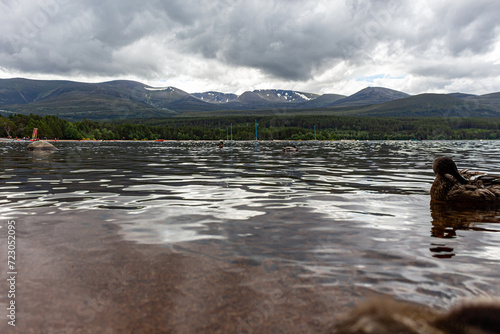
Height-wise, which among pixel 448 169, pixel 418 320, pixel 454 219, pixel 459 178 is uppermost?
pixel 448 169

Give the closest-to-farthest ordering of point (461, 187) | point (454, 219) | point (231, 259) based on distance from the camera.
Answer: point (231, 259)
point (454, 219)
point (461, 187)

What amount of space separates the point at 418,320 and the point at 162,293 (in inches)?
125

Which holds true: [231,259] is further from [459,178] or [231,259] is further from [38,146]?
[38,146]

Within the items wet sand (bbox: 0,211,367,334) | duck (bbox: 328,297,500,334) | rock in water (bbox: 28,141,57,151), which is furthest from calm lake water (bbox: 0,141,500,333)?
rock in water (bbox: 28,141,57,151)

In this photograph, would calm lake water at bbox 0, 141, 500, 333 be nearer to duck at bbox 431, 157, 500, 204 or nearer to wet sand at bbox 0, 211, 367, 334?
wet sand at bbox 0, 211, 367, 334

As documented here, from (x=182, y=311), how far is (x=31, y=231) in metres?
5.39

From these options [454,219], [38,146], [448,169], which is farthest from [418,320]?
[38,146]

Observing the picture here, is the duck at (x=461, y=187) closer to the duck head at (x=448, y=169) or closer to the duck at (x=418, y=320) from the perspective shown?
the duck head at (x=448, y=169)

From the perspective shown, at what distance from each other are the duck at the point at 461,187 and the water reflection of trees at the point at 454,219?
268 millimetres

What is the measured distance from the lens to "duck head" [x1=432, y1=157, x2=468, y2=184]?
1130cm

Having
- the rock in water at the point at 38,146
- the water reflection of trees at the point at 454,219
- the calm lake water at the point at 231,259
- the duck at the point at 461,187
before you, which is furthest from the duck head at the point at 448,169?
the rock in water at the point at 38,146

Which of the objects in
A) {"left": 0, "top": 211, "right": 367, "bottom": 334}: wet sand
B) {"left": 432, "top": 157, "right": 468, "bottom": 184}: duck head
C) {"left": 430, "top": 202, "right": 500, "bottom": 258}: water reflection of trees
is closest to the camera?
{"left": 0, "top": 211, "right": 367, "bottom": 334}: wet sand

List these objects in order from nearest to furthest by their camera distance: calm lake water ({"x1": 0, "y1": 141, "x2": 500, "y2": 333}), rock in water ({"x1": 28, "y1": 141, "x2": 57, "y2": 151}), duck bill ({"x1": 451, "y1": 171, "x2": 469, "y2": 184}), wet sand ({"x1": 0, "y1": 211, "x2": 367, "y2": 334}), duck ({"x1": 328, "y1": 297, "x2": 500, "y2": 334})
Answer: duck ({"x1": 328, "y1": 297, "x2": 500, "y2": 334}) → wet sand ({"x1": 0, "y1": 211, "x2": 367, "y2": 334}) → calm lake water ({"x1": 0, "y1": 141, "x2": 500, "y2": 333}) → duck bill ({"x1": 451, "y1": 171, "x2": 469, "y2": 184}) → rock in water ({"x1": 28, "y1": 141, "x2": 57, "y2": 151})

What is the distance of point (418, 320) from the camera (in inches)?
128
